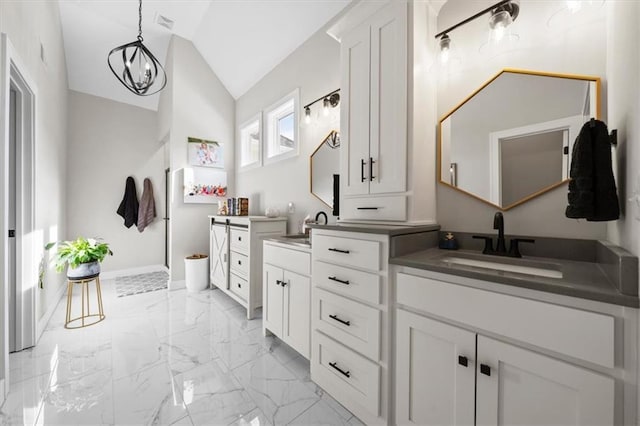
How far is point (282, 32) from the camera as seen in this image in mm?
2842

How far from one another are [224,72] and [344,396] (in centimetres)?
442

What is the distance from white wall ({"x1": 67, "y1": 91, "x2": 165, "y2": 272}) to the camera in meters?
4.09

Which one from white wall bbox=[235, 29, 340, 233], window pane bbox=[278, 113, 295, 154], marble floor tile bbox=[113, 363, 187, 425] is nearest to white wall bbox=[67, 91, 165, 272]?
white wall bbox=[235, 29, 340, 233]

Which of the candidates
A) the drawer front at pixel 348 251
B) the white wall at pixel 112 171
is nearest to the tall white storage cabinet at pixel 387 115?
the drawer front at pixel 348 251

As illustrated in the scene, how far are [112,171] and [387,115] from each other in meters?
4.97

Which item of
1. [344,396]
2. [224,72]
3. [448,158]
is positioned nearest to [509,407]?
[344,396]

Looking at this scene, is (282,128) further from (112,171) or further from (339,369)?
(112,171)

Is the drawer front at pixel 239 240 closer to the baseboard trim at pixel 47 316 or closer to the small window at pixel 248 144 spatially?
the small window at pixel 248 144

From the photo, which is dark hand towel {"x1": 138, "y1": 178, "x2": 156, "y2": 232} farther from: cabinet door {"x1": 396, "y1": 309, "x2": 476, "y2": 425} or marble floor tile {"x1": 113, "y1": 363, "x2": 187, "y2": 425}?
cabinet door {"x1": 396, "y1": 309, "x2": 476, "y2": 425}

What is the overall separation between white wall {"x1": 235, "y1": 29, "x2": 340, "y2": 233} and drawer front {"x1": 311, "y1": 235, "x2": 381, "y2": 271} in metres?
0.88

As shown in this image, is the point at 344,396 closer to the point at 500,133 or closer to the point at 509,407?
the point at 509,407

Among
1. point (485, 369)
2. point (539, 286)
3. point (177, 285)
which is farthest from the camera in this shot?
point (177, 285)

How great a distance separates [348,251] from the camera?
1.42 metres

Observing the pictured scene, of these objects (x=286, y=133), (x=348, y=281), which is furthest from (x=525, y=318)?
(x=286, y=133)
